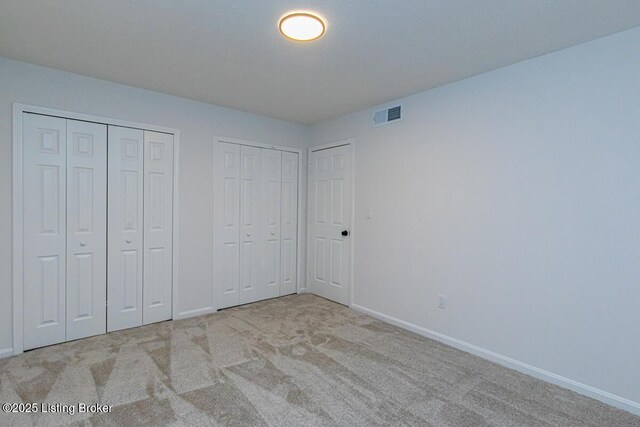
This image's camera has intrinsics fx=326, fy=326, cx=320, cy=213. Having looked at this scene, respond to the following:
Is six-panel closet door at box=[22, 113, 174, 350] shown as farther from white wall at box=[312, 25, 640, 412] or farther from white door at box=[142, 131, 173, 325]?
white wall at box=[312, 25, 640, 412]

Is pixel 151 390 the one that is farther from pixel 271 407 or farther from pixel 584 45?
pixel 584 45

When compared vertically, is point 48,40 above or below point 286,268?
above

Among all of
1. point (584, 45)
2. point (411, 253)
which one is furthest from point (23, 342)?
point (584, 45)

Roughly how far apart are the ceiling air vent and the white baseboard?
2.19 meters

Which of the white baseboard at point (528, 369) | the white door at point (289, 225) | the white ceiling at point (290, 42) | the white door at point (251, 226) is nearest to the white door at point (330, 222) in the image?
the white door at point (289, 225)

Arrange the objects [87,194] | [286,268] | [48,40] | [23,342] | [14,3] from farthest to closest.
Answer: [286,268], [87,194], [23,342], [48,40], [14,3]

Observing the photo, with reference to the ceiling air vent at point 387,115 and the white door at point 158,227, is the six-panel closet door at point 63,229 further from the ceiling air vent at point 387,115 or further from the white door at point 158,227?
the ceiling air vent at point 387,115

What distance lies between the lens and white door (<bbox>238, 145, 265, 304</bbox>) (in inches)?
164

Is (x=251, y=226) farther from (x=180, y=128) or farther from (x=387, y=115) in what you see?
(x=387, y=115)

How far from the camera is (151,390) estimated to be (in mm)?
2236

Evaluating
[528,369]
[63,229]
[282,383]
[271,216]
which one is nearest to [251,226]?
[271,216]

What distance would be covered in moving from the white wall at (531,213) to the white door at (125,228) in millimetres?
2652

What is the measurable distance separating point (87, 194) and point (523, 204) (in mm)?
3848

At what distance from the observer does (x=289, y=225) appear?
4.64m
